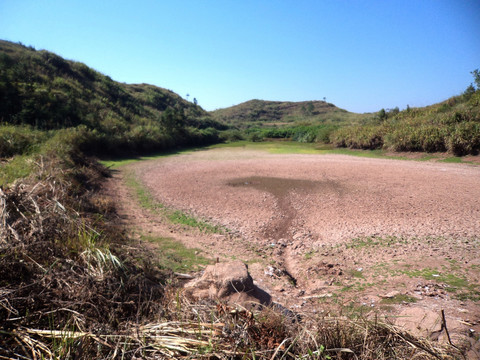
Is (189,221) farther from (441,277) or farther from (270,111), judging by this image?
(270,111)

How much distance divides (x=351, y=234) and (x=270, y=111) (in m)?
76.3

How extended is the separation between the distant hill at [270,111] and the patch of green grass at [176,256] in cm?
6627

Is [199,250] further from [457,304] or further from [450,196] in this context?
[450,196]

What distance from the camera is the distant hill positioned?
240 ft

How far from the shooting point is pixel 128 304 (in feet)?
8.41

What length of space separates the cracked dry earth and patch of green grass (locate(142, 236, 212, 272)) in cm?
27

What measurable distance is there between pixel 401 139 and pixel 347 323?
18.2 m

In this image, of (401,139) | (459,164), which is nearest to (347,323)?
(459,164)

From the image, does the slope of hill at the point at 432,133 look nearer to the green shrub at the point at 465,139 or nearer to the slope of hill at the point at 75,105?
the green shrub at the point at 465,139

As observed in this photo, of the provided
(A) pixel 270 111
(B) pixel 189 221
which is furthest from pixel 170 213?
(A) pixel 270 111

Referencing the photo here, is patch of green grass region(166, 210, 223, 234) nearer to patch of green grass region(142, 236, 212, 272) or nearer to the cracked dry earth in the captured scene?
the cracked dry earth

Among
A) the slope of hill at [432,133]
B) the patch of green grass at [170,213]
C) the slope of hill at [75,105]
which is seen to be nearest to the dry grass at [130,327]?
the patch of green grass at [170,213]

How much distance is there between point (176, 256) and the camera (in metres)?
5.17

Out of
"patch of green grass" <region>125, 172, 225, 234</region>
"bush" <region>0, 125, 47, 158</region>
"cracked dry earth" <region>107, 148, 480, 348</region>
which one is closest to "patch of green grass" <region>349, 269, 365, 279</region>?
"cracked dry earth" <region>107, 148, 480, 348</region>
